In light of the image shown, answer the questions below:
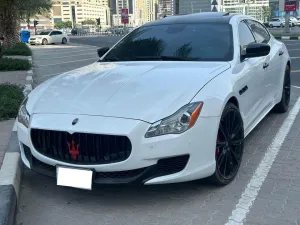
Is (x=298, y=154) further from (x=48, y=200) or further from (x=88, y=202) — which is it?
(x=48, y=200)

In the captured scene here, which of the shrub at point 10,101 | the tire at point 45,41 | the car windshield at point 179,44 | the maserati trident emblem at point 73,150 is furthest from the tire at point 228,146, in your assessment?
the tire at point 45,41

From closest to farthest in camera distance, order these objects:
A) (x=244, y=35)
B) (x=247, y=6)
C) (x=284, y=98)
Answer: (x=244, y=35) < (x=284, y=98) < (x=247, y=6)

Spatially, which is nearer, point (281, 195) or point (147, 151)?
point (147, 151)

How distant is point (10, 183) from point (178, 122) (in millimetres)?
1636

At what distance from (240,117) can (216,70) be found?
508 mm

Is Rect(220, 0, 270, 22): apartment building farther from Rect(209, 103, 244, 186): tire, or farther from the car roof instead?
Rect(209, 103, 244, 186): tire

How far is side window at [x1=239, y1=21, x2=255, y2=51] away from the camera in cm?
463

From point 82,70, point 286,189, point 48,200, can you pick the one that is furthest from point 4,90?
point 286,189

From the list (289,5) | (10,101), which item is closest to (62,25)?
(289,5)

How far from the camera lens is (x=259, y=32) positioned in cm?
559

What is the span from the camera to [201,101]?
3.33 meters

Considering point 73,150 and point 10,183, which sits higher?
point 73,150

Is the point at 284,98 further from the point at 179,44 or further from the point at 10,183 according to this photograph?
the point at 10,183

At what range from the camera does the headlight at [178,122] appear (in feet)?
10.2
